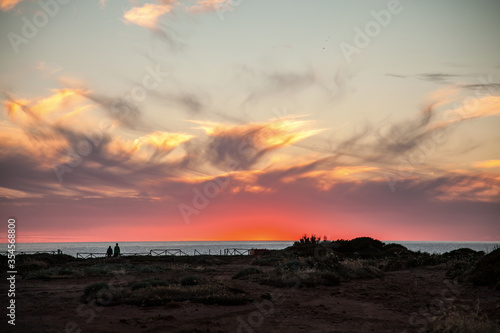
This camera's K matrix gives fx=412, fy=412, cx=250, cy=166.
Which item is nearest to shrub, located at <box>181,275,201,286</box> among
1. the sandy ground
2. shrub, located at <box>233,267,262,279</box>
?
the sandy ground

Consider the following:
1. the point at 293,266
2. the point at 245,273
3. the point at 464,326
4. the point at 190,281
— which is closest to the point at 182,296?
the point at 190,281

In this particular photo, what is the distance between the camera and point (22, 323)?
11.2 meters

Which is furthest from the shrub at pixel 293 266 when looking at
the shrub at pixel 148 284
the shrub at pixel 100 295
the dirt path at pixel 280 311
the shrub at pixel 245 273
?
the shrub at pixel 100 295

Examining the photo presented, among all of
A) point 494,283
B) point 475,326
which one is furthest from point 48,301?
point 494,283

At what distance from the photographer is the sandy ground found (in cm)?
1125

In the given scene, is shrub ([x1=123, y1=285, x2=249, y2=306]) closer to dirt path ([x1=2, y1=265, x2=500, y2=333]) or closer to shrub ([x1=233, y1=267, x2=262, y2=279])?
dirt path ([x1=2, y1=265, x2=500, y2=333])

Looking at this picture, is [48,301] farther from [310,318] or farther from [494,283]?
[494,283]

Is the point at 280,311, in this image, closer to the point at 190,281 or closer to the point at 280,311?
the point at 280,311

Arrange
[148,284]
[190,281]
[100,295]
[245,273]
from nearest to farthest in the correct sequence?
1. [100,295]
2. [148,284]
3. [190,281]
4. [245,273]

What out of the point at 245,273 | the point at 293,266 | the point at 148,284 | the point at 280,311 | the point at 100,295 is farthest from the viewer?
the point at 245,273

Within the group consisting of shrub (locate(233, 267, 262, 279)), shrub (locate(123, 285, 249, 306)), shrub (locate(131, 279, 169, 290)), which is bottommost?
shrub (locate(233, 267, 262, 279))

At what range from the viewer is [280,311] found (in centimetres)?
1368

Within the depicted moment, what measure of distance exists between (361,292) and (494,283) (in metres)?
5.13

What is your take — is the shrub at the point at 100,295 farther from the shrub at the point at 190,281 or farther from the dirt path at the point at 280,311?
the shrub at the point at 190,281
